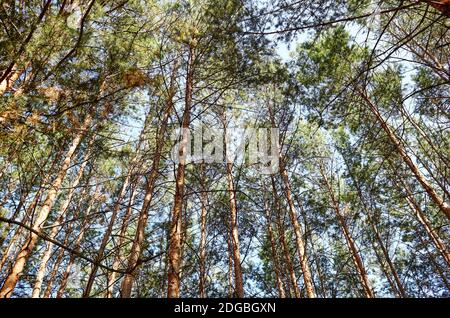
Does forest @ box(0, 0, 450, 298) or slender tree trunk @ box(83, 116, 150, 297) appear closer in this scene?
slender tree trunk @ box(83, 116, 150, 297)

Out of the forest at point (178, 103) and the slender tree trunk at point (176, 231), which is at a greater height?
the forest at point (178, 103)

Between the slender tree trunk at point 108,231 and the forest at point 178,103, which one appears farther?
the forest at point 178,103

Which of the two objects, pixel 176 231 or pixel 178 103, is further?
pixel 178 103

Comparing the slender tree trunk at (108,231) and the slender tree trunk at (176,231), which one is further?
the slender tree trunk at (176,231)

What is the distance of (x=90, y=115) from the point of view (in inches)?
213

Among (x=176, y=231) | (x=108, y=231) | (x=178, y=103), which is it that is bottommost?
(x=176, y=231)

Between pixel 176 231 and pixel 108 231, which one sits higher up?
pixel 108 231

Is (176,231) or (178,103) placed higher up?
(178,103)

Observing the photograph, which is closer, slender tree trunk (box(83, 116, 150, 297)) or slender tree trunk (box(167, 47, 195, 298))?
slender tree trunk (box(83, 116, 150, 297))

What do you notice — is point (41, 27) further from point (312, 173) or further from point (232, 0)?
point (312, 173)

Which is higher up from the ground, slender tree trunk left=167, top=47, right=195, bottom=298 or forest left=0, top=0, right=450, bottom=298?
forest left=0, top=0, right=450, bottom=298
